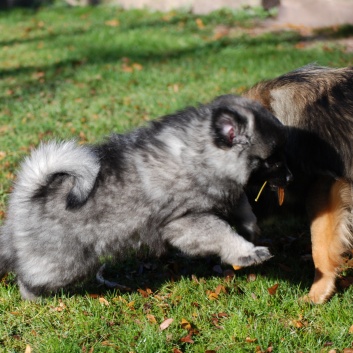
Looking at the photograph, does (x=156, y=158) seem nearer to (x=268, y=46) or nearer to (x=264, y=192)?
(x=264, y=192)

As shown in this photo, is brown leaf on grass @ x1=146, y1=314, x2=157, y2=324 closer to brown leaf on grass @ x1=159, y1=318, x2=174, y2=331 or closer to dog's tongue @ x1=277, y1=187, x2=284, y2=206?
brown leaf on grass @ x1=159, y1=318, x2=174, y2=331

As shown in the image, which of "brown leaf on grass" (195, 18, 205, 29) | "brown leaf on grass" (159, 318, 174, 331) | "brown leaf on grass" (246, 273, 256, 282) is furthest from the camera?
"brown leaf on grass" (195, 18, 205, 29)

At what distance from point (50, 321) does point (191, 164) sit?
148 cm

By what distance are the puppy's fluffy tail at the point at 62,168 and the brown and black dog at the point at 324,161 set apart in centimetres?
145

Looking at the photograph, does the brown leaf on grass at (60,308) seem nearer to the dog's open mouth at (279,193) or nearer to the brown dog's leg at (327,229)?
the dog's open mouth at (279,193)

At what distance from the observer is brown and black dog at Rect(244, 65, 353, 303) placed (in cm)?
443

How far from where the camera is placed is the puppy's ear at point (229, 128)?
4.07m

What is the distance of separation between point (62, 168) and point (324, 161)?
6.17 ft

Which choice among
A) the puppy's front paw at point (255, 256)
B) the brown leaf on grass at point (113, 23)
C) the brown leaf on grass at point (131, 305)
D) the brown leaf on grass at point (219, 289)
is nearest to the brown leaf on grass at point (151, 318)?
the brown leaf on grass at point (131, 305)

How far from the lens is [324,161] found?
4.44 meters

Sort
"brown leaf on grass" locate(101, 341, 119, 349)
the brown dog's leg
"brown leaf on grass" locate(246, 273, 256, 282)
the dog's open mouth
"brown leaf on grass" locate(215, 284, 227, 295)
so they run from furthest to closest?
"brown leaf on grass" locate(246, 273, 256, 282) → "brown leaf on grass" locate(215, 284, 227, 295) → the brown dog's leg → the dog's open mouth → "brown leaf on grass" locate(101, 341, 119, 349)

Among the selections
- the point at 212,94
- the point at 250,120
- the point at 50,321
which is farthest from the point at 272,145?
the point at 212,94

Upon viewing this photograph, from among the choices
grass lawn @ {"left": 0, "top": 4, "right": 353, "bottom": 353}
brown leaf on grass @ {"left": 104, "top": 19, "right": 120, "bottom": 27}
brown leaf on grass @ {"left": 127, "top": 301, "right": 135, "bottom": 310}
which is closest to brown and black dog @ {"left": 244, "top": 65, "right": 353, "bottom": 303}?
grass lawn @ {"left": 0, "top": 4, "right": 353, "bottom": 353}

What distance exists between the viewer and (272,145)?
408 cm
